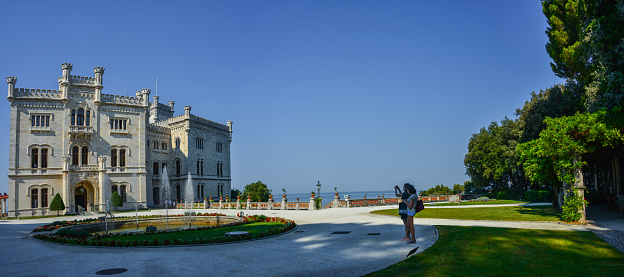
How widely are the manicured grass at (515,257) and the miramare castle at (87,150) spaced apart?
47.4 m

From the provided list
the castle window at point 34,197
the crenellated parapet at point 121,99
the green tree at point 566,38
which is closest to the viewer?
the green tree at point 566,38

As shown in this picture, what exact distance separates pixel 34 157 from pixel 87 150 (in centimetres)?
560

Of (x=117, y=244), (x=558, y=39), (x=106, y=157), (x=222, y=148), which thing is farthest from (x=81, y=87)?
(x=558, y=39)

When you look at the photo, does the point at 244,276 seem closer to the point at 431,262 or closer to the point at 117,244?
the point at 431,262

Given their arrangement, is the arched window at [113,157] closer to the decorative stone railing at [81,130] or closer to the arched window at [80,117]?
the decorative stone railing at [81,130]

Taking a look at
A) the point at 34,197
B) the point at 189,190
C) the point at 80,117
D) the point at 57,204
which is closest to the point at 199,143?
the point at 189,190

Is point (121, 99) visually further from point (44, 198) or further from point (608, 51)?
point (608, 51)

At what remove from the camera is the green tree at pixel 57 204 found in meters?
44.5

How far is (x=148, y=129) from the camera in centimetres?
5828

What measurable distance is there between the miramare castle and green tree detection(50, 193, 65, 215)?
1175 mm

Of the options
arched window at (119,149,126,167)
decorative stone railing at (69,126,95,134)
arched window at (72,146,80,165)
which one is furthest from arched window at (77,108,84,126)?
arched window at (119,149,126,167)

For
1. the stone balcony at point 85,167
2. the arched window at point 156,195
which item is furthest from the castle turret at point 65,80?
the arched window at point 156,195

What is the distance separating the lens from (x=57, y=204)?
4456cm

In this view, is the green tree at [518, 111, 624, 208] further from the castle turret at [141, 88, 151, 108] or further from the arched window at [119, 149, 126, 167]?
the castle turret at [141, 88, 151, 108]
